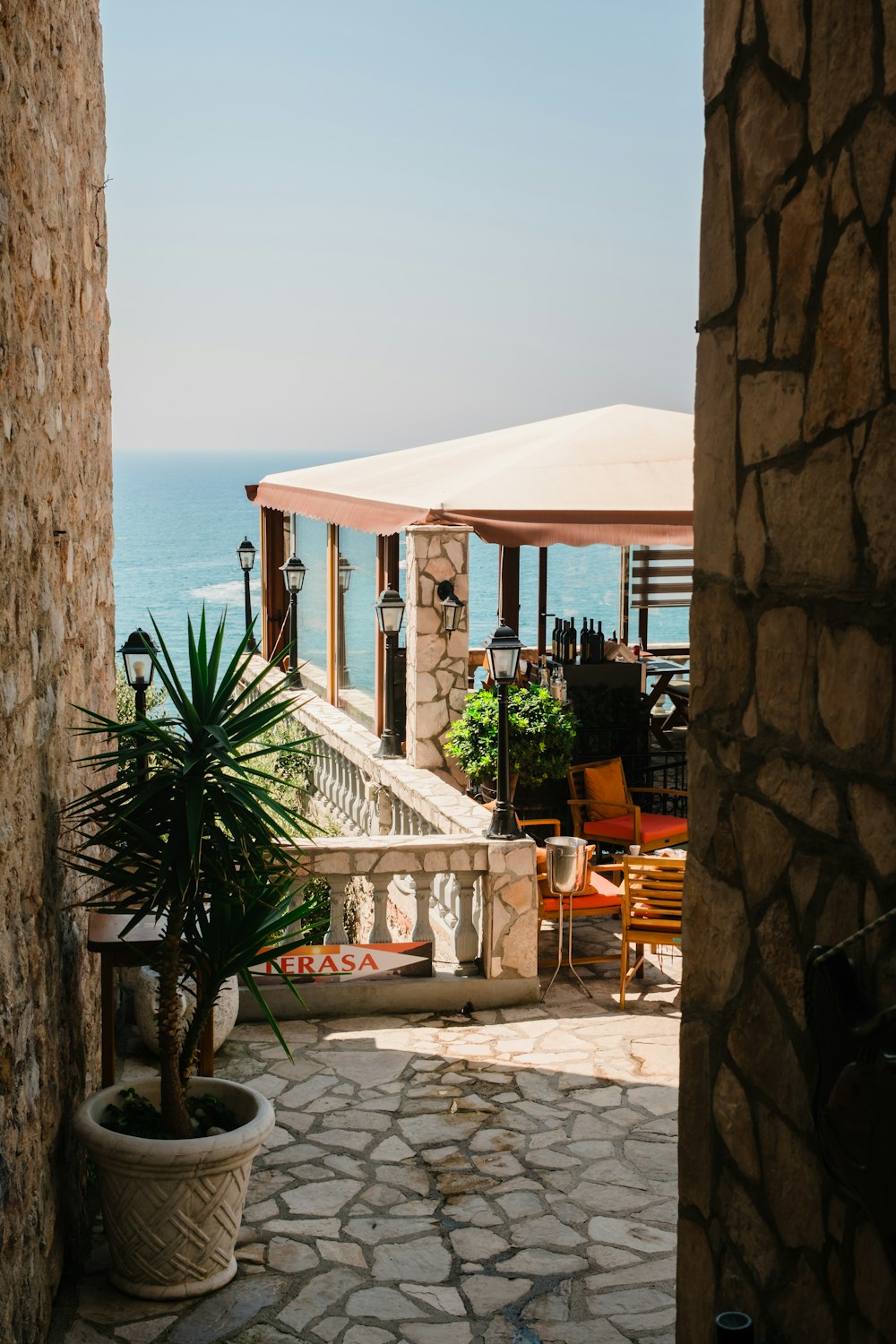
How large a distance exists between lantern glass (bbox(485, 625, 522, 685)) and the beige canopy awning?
49.5 inches

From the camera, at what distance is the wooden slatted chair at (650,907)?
24.0 feet

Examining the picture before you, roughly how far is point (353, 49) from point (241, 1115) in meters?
50.8

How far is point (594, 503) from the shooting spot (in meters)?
9.40

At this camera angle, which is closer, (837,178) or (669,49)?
(837,178)

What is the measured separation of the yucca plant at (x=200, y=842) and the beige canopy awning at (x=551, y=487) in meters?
4.35

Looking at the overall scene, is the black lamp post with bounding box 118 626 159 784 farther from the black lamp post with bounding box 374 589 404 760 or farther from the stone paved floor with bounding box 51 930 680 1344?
the black lamp post with bounding box 374 589 404 760

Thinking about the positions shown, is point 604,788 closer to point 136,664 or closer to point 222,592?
point 136,664

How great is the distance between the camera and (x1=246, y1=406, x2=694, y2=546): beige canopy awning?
9258 mm

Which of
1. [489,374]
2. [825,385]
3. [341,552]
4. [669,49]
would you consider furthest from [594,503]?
[489,374]

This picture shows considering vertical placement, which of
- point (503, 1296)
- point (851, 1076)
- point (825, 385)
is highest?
point (825, 385)

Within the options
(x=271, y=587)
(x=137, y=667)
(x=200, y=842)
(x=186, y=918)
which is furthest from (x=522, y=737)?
(x=271, y=587)

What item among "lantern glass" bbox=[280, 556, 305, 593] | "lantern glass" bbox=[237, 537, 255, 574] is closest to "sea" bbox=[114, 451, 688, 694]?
"lantern glass" bbox=[280, 556, 305, 593]

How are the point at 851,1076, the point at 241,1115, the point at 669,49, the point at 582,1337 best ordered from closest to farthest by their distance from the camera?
the point at 851,1076 → the point at 582,1337 → the point at 241,1115 → the point at 669,49

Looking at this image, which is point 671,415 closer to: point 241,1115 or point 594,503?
point 594,503
